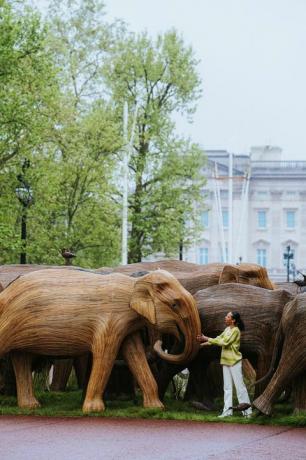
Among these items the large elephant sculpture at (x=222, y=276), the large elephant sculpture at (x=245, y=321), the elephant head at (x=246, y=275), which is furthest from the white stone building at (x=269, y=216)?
the large elephant sculpture at (x=245, y=321)

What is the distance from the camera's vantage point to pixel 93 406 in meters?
13.6

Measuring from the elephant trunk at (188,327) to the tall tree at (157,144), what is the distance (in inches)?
1077

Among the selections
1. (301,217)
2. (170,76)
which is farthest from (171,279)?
(301,217)

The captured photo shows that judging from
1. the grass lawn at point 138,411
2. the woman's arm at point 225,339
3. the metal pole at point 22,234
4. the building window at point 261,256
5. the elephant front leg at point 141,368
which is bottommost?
the grass lawn at point 138,411

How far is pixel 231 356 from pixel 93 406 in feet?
5.64

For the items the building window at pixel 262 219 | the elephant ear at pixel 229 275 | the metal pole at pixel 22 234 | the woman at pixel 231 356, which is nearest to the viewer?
the woman at pixel 231 356

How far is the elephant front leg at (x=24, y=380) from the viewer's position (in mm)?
14172

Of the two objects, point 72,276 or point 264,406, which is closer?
point 264,406

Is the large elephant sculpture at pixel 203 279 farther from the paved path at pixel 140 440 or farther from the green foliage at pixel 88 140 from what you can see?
the green foliage at pixel 88 140

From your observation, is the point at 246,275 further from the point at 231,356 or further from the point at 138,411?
the point at 138,411

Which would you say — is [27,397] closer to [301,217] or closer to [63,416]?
[63,416]

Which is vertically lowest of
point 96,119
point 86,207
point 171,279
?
point 171,279

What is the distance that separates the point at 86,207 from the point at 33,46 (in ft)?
28.1

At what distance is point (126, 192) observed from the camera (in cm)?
4094
